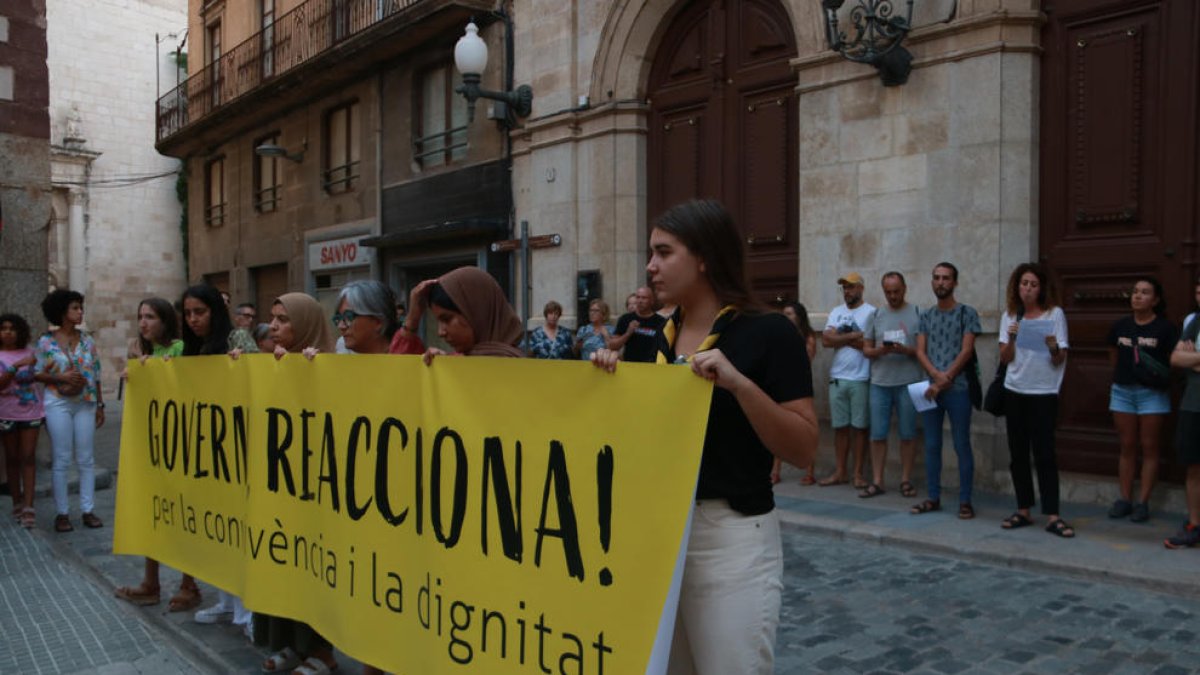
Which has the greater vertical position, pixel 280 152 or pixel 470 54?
pixel 280 152

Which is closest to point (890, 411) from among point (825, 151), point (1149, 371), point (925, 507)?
point (925, 507)

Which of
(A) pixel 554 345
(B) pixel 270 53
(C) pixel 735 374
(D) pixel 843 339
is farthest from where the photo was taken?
(B) pixel 270 53

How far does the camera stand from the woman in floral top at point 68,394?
755 cm

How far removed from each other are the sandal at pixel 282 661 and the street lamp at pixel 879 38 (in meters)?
7.18

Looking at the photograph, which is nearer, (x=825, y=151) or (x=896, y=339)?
(x=896, y=339)

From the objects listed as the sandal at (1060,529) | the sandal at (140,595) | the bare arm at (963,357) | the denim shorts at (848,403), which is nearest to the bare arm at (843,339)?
the denim shorts at (848,403)

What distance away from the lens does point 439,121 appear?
645 inches

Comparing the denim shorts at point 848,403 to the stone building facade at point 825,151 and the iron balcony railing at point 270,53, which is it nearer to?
the stone building facade at point 825,151

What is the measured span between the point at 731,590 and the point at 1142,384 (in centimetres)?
570

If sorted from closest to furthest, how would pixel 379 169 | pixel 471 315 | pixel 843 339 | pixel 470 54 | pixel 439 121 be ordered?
pixel 471 315
pixel 843 339
pixel 470 54
pixel 439 121
pixel 379 169

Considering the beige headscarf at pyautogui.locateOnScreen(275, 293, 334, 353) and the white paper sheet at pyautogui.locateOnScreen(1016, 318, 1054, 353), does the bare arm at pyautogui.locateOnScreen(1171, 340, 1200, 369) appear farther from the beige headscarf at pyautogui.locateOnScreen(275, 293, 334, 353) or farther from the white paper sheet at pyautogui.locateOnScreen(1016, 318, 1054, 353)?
the beige headscarf at pyautogui.locateOnScreen(275, 293, 334, 353)

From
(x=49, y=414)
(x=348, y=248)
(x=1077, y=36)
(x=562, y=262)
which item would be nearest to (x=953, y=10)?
(x=1077, y=36)

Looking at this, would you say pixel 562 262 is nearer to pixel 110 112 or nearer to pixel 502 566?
pixel 502 566

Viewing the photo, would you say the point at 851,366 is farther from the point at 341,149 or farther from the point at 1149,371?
the point at 341,149
